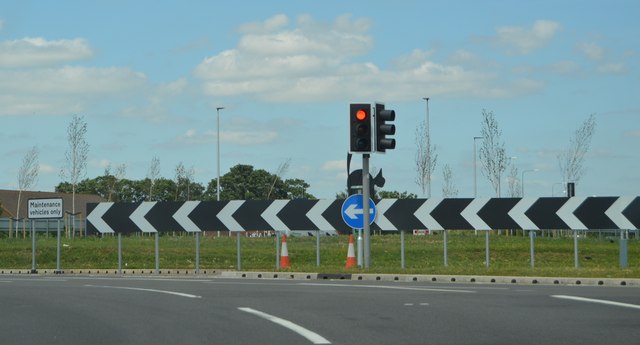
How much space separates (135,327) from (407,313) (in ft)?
11.5

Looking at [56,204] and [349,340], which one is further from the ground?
[56,204]

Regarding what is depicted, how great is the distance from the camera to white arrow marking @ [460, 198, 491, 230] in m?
27.8

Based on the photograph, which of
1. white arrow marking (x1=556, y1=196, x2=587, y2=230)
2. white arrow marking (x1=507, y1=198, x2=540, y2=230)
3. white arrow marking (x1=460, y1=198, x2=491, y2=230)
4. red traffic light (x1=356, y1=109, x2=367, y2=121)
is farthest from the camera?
white arrow marking (x1=460, y1=198, x2=491, y2=230)

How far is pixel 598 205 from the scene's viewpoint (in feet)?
87.8

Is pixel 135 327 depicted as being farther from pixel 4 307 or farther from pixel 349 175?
pixel 349 175

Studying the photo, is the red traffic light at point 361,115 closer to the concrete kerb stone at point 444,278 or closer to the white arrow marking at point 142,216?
the concrete kerb stone at point 444,278

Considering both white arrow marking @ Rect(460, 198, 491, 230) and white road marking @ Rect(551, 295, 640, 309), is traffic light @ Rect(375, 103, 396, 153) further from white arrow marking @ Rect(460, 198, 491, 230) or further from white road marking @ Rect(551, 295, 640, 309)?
white road marking @ Rect(551, 295, 640, 309)

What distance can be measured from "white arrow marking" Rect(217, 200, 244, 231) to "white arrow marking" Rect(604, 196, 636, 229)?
9.95 metres

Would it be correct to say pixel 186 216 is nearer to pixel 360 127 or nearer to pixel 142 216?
pixel 142 216

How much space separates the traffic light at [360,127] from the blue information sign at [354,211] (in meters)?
2.15

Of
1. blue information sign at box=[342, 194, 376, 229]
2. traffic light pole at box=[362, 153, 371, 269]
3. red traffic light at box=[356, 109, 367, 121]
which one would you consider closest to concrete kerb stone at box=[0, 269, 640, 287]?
traffic light pole at box=[362, 153, 371, 269]

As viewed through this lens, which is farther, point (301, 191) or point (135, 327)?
point (301, 191)

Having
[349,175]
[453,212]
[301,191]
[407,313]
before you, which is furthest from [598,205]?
[301,191]

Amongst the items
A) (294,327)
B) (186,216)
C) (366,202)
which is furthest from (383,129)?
(294,327)
